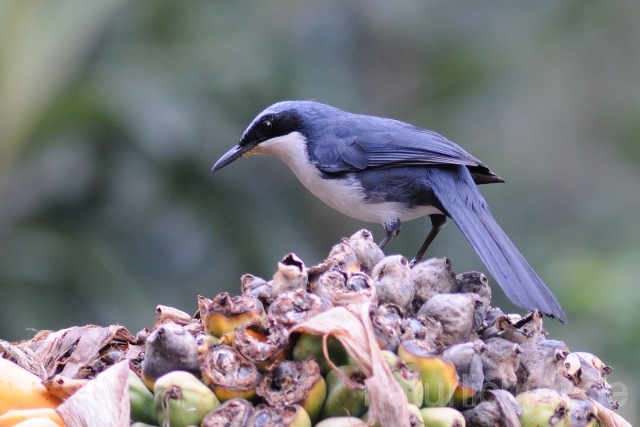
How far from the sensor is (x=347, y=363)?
2.04 meters

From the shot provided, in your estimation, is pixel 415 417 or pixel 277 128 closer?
pixel 415 417

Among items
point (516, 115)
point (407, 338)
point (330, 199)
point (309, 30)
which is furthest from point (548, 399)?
point (516, 115)

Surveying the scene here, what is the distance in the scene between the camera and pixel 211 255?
280 inches

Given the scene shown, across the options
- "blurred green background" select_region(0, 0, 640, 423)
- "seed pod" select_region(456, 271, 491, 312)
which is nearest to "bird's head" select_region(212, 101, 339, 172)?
"blurred green background" select_region(0, 0, 640, 423)

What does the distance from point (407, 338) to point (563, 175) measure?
8.51 meters

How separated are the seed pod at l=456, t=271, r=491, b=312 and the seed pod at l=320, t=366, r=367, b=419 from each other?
0.53m

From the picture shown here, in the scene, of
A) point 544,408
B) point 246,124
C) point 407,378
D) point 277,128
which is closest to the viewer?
Result: point 407,378

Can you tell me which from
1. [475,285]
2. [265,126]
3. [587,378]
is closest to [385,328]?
[475,285]

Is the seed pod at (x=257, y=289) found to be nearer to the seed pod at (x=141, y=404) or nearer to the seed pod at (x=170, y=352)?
the seed pod at (x=170, y=352)

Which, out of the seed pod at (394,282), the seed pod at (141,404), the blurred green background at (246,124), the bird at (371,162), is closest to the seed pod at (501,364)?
the seed pod at (394,282)

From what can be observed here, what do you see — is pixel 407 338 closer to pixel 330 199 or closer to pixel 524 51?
pixel 330 199

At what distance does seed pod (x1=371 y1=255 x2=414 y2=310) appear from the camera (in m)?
2.23

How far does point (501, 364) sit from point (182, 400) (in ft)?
2.36

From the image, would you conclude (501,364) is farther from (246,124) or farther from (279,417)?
(246,124)
